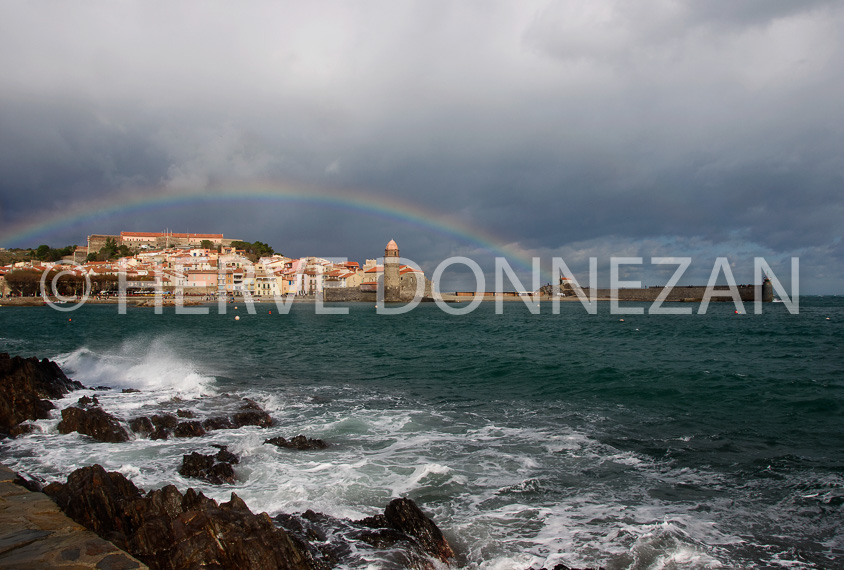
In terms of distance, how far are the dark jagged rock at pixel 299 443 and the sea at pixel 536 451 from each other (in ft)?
0.95

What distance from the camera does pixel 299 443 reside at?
9.82 meters

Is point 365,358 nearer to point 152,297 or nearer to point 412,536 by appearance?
point 412,536

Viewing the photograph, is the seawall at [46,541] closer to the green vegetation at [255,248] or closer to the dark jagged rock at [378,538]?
the dark jagged rock at [378,538]

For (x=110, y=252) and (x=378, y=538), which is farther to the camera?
(x=110, y=252)

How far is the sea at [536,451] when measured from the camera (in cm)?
623

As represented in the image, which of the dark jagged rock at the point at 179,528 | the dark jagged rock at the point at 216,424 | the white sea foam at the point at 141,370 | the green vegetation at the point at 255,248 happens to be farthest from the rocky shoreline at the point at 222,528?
the green vegetation at the point at 255,248

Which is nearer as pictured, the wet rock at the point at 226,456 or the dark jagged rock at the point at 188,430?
the wet rock at the point at 226,456

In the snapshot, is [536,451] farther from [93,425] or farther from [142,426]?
[93,425]

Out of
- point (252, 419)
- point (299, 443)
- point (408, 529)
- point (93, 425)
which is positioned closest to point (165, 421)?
point (93, 425)

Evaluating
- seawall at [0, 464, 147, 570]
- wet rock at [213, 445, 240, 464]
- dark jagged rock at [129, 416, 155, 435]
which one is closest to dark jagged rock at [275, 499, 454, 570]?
seawall at [0, 464, 147, 570]

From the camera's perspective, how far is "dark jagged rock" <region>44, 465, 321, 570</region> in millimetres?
4594

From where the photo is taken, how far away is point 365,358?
2464 cm

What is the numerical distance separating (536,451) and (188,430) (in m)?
7.24

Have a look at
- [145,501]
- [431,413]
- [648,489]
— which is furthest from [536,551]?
[431,413]
